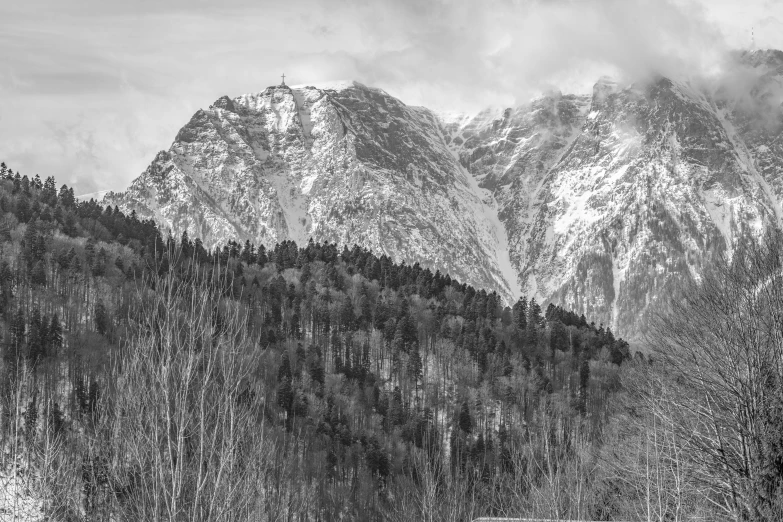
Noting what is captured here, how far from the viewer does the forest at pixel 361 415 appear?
33.1m

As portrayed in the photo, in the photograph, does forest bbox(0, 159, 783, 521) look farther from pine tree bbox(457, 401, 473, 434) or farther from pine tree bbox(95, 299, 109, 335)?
pine tree bbox(457, 401, 473, 434)

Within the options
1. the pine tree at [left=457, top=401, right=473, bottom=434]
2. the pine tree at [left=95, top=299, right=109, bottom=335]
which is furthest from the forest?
the pine tree at [left=457, top=401, right=473, bottom=434]

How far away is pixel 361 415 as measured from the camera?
176875 mm

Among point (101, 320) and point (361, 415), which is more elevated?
point (101, 320)

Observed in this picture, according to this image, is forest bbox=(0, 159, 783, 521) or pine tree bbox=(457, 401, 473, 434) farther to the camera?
pine tree bbox=(457, 401, 473, 434)

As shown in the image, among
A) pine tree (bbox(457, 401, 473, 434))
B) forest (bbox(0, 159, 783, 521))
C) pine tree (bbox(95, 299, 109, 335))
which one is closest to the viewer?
forest (bbox(0, 159, 783, 521))

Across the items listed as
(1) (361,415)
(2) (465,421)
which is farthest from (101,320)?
(2) (465,421)

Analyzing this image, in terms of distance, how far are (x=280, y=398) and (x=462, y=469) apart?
116 ft

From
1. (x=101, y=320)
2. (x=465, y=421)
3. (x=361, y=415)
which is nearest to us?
(x=101, y=320)

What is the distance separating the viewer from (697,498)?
4028 centimetres

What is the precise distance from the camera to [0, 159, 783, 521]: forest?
33062mm

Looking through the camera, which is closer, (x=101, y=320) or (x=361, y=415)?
(x=101, y=320)

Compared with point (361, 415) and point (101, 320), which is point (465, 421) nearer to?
point (361, 415)

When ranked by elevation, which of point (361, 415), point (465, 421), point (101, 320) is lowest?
point (465, 421)
